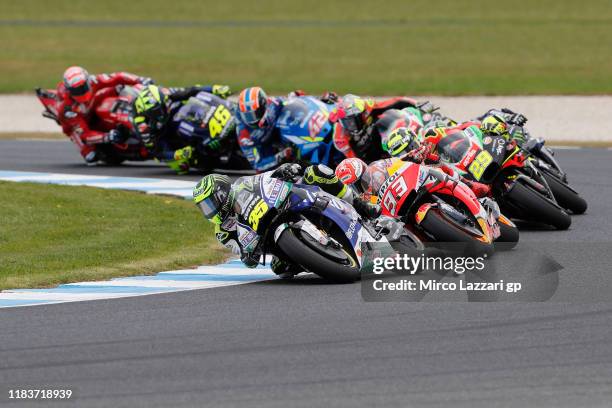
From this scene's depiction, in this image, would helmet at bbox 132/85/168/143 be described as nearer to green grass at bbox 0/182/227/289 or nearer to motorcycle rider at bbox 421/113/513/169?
green grass at bbox 0/182/227/289

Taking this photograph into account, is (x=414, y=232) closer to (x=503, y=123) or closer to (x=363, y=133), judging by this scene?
(x=503, y=123)

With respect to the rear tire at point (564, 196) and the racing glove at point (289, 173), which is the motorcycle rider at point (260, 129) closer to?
the rear tire at point (564, 196)

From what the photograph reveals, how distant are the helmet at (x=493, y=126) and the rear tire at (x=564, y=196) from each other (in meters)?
0.82

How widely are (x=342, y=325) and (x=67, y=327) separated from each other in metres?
2.00

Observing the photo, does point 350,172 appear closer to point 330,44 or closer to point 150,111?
point 150,111

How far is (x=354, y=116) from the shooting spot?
1769cm

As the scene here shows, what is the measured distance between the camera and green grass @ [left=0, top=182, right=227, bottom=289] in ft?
40.5

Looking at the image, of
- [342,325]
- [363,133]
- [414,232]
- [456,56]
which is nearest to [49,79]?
[456,56]

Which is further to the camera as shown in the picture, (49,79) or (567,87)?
(49,79)

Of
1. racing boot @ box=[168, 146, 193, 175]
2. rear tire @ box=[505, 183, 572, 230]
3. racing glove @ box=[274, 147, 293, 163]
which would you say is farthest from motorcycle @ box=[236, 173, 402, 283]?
racing boot @ box=[168, 146, 193, 175]

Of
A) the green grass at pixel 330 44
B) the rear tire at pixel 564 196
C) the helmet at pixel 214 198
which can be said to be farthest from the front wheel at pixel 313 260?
the green grass at pixel 330 44

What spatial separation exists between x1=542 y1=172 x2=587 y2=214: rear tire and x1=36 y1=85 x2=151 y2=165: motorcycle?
8.06 m

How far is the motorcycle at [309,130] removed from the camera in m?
18.1

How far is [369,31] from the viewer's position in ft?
153
